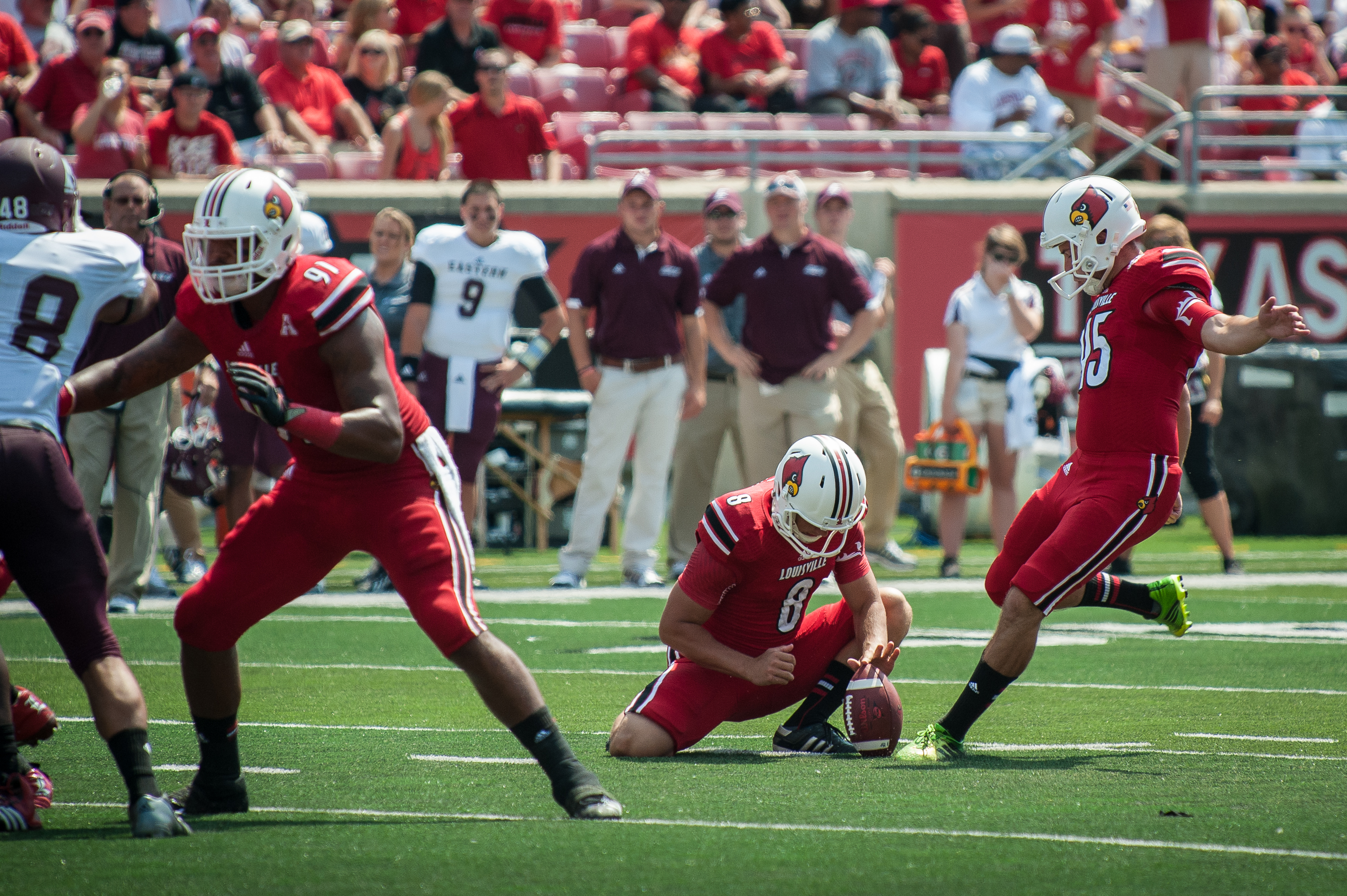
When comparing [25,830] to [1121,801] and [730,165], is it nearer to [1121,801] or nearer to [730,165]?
[1121,801]

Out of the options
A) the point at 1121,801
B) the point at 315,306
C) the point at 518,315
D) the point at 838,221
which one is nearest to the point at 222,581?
the point at 315,306

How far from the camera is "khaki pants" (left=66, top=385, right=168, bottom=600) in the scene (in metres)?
8.71

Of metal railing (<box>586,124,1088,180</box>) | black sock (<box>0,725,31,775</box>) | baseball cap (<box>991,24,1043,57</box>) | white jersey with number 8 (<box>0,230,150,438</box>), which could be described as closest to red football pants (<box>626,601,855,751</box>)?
black sock (<box>0,725,31,775</box>)

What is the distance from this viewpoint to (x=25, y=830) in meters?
4.28

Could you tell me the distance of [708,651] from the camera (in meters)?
5.29

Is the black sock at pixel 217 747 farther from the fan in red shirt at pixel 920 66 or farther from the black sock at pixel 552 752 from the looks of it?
the fan in red shirt at pixel 920 66

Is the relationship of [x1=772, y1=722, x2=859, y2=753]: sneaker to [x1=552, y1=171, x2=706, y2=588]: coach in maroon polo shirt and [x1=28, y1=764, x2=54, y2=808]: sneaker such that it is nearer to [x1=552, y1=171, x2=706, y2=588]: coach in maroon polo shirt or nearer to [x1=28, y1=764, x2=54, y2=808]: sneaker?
[x1=28, y1=764, x2=54, y2=808]: sneaker

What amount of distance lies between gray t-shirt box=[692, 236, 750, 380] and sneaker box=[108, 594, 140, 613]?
3.97 m

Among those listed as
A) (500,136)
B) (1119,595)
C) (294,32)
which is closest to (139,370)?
(1119,595)

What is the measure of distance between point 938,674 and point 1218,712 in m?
1.31

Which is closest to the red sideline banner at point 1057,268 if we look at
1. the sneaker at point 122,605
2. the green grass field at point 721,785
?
the green grass field at point 721,785

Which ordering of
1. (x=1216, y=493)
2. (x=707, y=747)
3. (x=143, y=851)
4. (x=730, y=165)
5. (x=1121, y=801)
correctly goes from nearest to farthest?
(x=143, y=851) < (x=1121, y=801) < (x=707, y=747) < (x=1216, y=493) < (x=730, y=165)

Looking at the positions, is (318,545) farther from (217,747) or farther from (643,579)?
Result: (643,579)

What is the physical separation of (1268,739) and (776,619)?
1682 mm
